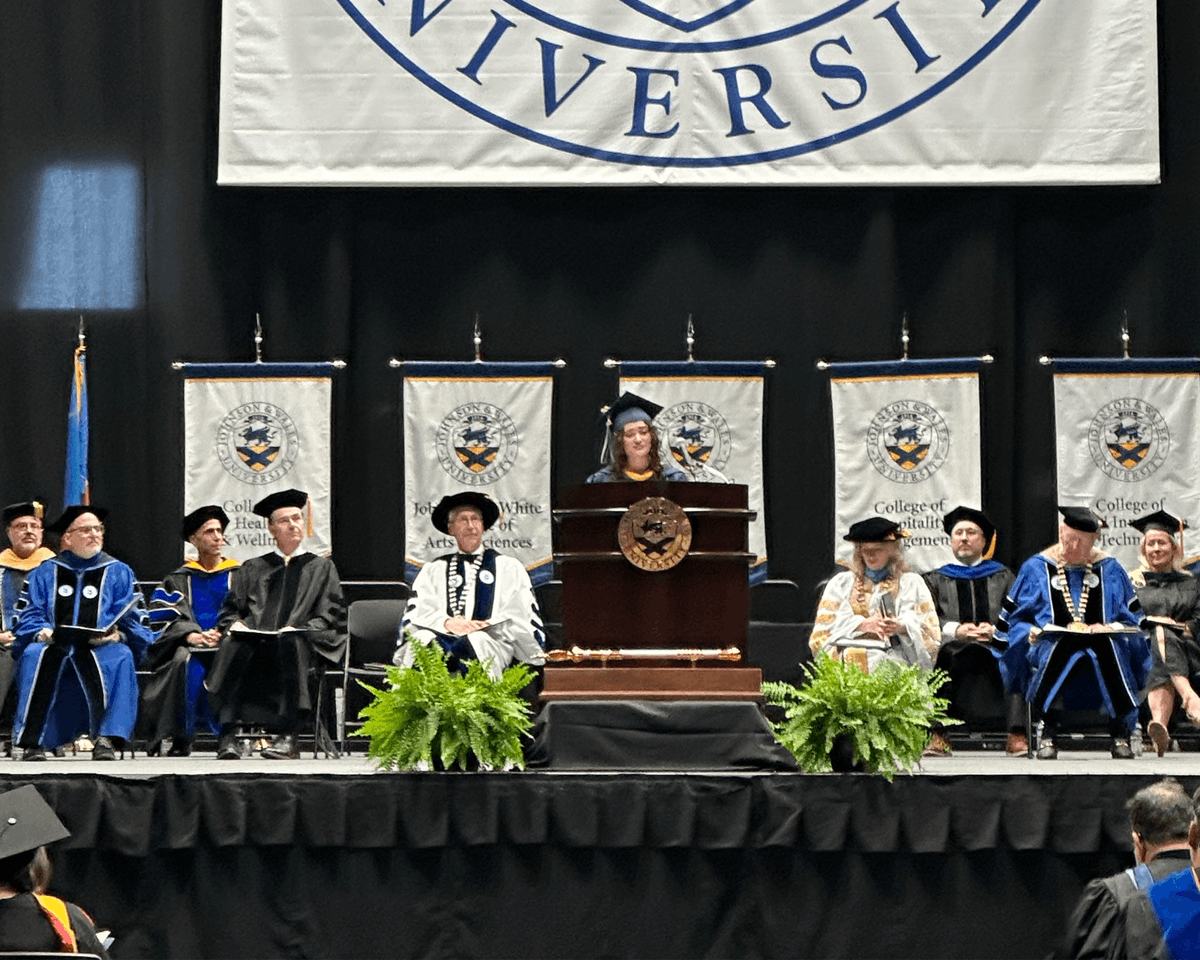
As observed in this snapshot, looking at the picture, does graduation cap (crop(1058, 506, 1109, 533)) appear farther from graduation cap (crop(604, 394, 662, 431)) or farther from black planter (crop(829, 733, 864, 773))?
black planter (crop(829, 733, 864, 773))

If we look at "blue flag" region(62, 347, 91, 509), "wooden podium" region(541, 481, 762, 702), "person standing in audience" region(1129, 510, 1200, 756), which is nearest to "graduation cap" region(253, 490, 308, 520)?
"blue flag" region(62, 347, 91, 509)

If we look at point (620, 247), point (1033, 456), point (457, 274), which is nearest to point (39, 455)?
point (457, 274)

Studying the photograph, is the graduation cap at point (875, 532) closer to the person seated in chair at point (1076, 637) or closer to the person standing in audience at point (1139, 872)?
the person seated in chair at point (1076, 637)

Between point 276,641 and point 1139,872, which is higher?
point 276,641

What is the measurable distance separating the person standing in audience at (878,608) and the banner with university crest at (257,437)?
10.3 ft

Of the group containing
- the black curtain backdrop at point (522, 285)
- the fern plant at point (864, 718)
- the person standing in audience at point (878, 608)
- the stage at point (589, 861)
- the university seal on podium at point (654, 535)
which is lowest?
the stage at point (589, 861)

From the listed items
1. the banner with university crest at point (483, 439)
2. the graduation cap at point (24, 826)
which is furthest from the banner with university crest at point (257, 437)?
the graduation cap at point (24, 826)

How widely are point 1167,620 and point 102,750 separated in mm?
5197

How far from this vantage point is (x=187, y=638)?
9328 millimetres

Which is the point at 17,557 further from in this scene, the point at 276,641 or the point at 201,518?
the point at 276,641

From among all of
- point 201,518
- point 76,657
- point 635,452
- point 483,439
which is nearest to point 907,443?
point 483,439

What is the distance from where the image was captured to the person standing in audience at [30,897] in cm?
383

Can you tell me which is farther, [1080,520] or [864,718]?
[1080,520]

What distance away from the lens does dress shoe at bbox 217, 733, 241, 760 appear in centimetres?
863
